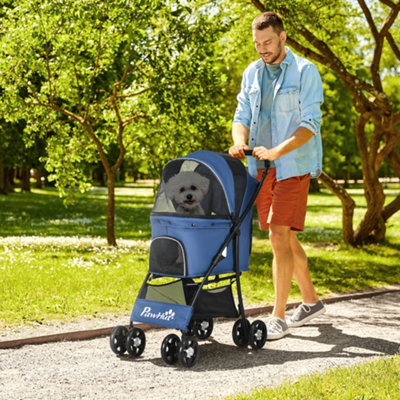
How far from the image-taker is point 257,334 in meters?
5.23

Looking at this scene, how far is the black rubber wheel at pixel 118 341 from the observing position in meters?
4.97

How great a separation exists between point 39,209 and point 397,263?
17261 mm

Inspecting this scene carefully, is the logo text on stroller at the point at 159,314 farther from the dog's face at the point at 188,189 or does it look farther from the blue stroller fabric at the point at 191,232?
the dog's face at the point at 188,189

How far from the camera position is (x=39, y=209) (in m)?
25.3

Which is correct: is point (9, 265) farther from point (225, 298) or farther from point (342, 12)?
point (342, 12)

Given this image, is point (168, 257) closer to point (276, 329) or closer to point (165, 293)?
point (165, 293)

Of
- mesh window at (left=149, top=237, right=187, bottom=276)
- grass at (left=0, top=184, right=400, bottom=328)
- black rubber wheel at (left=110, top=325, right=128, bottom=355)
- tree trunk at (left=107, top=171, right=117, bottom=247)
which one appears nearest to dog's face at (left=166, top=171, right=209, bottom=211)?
mesh window at (left=149, top=237, right=187, bottom=276)

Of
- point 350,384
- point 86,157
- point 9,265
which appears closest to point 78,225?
point 86,157

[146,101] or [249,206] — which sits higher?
[146,101]

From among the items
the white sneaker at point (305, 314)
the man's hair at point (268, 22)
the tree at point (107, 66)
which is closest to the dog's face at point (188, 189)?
the man's hair at point (268, 22)

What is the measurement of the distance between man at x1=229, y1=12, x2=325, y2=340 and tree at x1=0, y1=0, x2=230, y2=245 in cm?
443

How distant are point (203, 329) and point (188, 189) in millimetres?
1328

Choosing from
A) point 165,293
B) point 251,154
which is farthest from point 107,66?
point 165,293

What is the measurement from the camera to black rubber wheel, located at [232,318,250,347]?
5.25 meters
